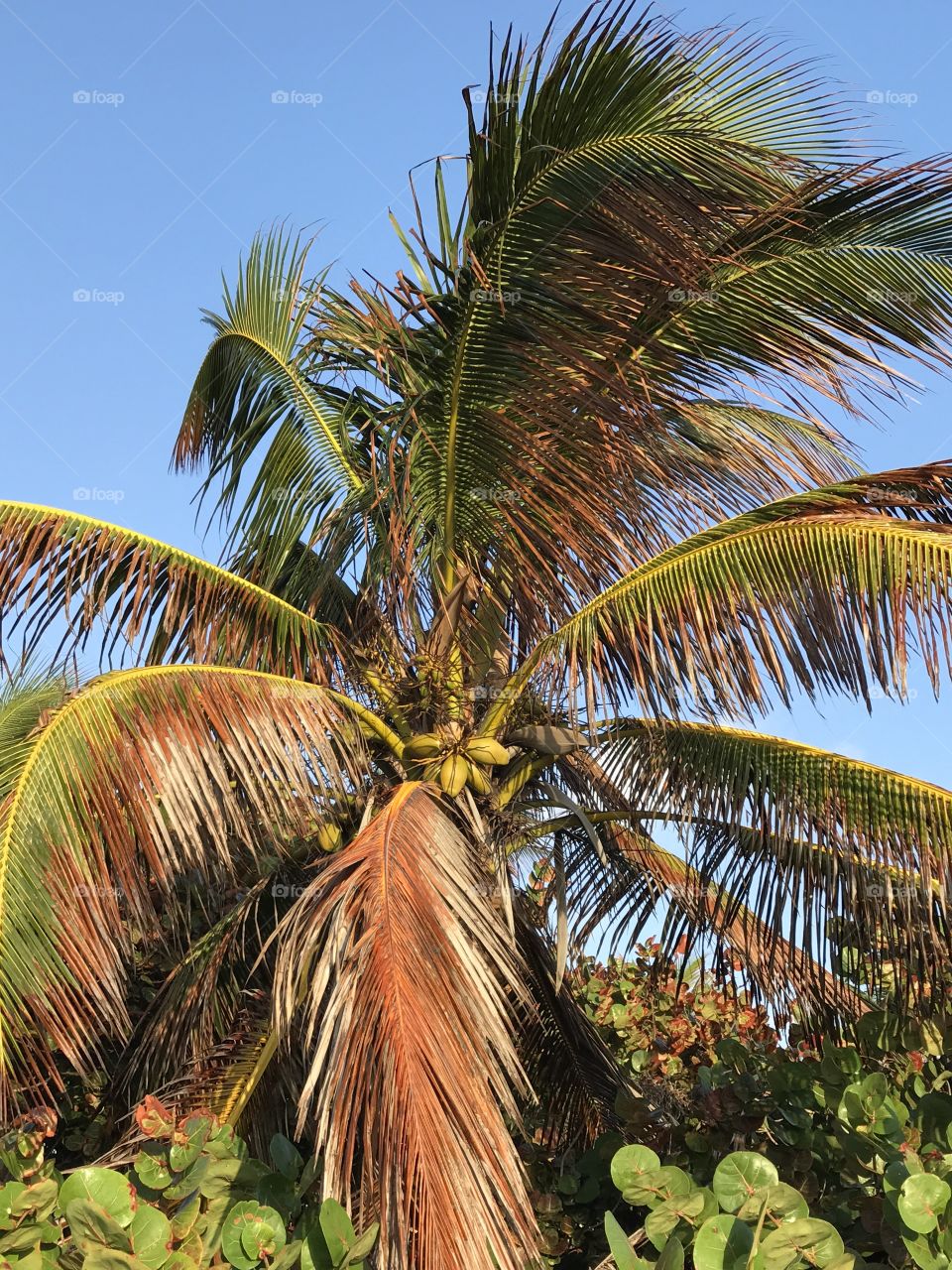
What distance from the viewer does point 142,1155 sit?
13.8ft

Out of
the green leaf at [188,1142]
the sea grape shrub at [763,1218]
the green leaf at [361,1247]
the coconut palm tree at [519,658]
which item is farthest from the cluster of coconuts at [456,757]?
the green leaf at [361,1247]

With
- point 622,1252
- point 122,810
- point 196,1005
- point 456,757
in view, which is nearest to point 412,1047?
point 622,1252

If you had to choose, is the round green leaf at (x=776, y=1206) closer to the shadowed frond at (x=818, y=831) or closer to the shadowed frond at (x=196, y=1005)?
the shadowed frond at (x=818, y=831)

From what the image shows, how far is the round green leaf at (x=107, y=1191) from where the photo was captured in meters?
3.82

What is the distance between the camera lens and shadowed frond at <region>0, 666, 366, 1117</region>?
4340 mm

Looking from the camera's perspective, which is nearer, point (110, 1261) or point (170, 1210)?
point (110, 1261)

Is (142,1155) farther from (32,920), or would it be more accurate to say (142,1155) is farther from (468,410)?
(468,410)

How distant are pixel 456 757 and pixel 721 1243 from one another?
7.77 feet

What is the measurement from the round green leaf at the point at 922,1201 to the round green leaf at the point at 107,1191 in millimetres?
2227

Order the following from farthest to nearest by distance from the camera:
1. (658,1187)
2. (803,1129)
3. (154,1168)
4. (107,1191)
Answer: (803,1129), (154,1168), (658,1187), (107,1191)

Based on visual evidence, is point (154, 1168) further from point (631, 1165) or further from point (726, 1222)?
point (726, 1222)

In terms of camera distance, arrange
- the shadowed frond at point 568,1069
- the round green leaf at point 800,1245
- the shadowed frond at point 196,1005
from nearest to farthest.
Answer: the round green leaf at point 800,1245, the shadowed frond at point 196,1005, the shadowed frond at point 568,1069

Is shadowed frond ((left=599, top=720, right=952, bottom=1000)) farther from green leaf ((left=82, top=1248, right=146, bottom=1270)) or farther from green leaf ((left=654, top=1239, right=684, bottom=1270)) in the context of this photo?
green leaf ((left=82, top=1248, right=146, bottom=1270))

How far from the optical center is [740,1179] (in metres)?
3.88
